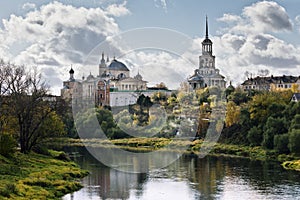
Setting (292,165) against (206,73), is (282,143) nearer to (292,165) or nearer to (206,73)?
(292,165)

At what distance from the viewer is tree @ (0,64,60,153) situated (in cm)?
4131

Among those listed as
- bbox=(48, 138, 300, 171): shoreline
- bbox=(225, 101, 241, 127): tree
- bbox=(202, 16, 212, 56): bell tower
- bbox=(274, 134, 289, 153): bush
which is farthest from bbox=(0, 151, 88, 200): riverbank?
bbox=(202, 16, 212, 56): bell tower

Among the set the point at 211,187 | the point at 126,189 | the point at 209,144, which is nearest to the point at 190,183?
the point at 211,187

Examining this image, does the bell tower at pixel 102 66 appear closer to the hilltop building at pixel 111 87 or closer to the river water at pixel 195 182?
the hilltop building at pixel 111 87

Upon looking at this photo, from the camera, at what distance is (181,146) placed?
63469 millimetres

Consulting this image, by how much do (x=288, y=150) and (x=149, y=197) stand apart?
24.0 metres

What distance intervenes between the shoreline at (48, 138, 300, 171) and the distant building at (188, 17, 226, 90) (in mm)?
32459

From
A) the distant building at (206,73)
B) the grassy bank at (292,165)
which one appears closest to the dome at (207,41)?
the distant building at (206,73)

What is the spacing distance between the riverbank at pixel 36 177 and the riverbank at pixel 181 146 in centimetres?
817

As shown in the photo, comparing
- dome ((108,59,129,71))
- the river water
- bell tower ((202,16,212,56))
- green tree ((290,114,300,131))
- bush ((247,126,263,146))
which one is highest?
bell tower ((202,16,212,56))

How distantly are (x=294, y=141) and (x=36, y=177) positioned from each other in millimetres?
23967

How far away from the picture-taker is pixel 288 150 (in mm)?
50625

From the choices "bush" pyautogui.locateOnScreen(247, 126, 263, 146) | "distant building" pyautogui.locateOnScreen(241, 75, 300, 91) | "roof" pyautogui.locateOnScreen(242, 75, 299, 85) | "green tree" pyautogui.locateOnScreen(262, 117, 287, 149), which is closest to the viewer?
"green tree" pyautogui.locateOnScreen(262, 117, 287, 149)

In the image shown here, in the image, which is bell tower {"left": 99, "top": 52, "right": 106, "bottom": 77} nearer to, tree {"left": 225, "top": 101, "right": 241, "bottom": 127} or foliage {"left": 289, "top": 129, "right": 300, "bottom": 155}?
tree {"left": 225, "top": 101, "right": 241, "bottom": 127}
